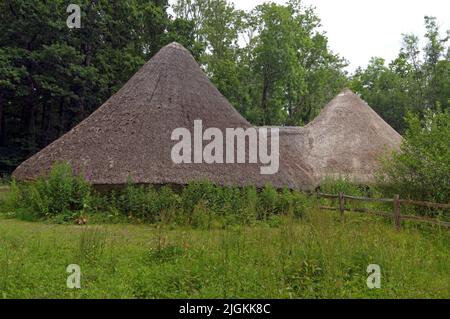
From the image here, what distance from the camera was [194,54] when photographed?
24781 mm

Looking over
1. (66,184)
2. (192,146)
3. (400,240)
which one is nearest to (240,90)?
(192,146)

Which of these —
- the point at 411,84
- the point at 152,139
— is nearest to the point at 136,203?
the point at 152,139

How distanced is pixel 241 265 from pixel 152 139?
7.06 m

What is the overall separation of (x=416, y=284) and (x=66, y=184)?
27.2 feet

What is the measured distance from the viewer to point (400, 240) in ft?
23.1

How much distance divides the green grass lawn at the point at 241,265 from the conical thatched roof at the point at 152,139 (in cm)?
398

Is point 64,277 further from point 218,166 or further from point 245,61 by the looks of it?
point 245,61

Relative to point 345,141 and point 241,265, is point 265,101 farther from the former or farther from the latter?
point 241,265

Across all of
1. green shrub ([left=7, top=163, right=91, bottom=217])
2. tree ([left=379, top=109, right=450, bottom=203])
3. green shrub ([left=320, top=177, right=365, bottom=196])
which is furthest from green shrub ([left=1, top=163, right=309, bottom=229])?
green shrub ([left=320, top=177, right=365, bottom=196])

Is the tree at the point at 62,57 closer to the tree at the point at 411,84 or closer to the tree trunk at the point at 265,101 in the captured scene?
the tree trunk at the point at 265,101

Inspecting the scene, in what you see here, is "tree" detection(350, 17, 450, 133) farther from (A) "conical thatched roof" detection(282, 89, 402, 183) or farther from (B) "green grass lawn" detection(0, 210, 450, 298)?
(B) "green grass lawn" detection(0, 210, 450, 298)

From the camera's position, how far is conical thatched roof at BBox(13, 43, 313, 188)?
11.2 m
